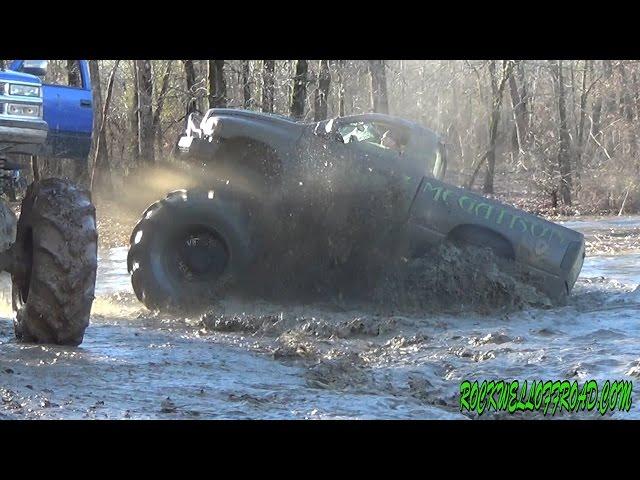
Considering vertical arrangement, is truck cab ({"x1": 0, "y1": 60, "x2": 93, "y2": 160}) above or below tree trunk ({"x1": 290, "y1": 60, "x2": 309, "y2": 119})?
below

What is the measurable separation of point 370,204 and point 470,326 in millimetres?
1525

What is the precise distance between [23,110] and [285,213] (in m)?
3.72

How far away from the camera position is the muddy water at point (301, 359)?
576 centimetres

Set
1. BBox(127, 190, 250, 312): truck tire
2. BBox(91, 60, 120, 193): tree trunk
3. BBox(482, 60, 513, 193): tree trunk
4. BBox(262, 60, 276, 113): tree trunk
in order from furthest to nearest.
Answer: BBox(482, 60, 513, 193): tree trunk
BBox(91, 60, 120, 193): tree trunk
BBox(262, 60, 276, 113): tree trunk
BBox(127, 190, 250, 312): truck tire

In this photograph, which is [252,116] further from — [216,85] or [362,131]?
[216,85]

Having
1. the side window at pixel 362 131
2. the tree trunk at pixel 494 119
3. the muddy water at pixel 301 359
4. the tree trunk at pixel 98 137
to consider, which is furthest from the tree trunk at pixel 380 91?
the muddy water at pixel 301 359

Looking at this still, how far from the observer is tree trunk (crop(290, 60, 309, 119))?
959 inches

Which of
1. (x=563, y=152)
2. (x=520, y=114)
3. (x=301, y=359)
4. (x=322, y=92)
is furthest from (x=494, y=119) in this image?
(x=301, y=359)

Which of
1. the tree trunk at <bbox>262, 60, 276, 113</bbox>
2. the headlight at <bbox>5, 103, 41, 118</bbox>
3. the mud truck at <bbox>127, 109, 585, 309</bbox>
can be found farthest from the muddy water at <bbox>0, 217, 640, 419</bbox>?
the tree trunk at <bbox>262, 60, 276, 113</bbox>

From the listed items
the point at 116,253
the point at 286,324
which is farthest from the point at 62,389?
the point at 116,253

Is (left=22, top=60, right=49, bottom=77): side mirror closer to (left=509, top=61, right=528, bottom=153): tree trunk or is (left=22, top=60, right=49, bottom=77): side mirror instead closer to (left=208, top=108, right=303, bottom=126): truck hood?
(left=208, top=108, right=303, bottom=126): truck hood

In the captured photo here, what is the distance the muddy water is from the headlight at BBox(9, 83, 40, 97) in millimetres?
1636

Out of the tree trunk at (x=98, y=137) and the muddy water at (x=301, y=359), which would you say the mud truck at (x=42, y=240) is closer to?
the muddy water at (x=301, y=359)
